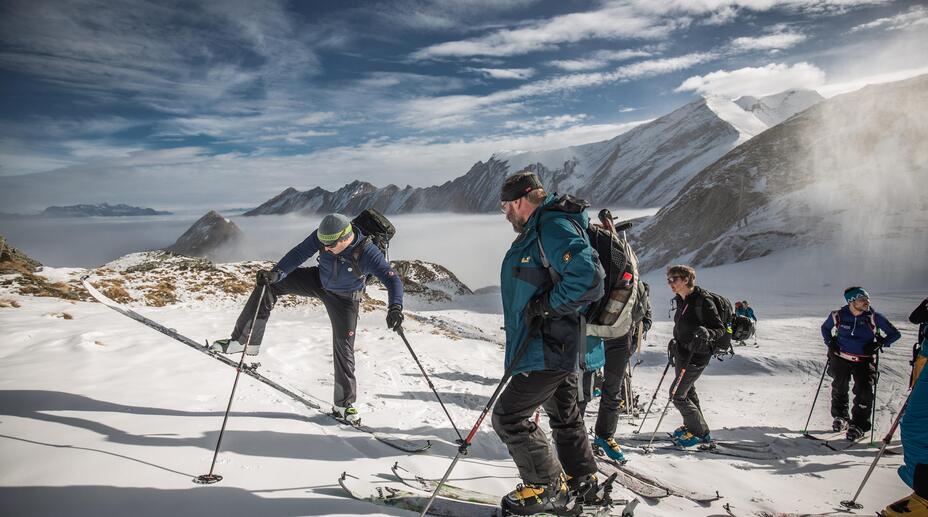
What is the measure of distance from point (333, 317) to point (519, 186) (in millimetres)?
3595

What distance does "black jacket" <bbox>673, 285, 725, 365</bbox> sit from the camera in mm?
6711

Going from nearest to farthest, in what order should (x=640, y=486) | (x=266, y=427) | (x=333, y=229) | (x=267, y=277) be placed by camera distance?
(x=640, y=486) < (x=266, y=427) < (x=333, y=229) < (x=267, y=277)

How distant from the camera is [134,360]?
23.4 ft

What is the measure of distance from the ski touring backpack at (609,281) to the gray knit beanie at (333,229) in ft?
10.0

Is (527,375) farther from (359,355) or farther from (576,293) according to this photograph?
(359,355)

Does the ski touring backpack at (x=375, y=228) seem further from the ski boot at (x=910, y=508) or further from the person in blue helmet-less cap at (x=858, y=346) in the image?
the person in blue helmet-less cap at (x=858, y=346)

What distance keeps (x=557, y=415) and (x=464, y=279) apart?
317ft

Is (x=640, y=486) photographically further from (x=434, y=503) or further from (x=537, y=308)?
(x=537, y=308)

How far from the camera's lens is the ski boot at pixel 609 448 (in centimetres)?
599

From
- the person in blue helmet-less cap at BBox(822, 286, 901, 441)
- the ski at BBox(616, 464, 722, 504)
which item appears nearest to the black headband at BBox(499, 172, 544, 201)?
the ski at BBox(616, 464, 722, 504)

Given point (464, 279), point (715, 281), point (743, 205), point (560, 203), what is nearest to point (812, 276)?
point (715, 281)

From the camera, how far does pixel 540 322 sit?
3500 mm

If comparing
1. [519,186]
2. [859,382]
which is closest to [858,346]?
[859,382]

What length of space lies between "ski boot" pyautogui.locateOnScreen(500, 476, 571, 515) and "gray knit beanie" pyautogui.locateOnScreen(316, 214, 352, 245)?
3.55 meters
